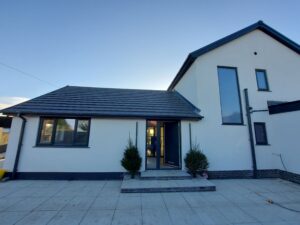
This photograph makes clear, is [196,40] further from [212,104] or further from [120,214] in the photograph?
[120,214]

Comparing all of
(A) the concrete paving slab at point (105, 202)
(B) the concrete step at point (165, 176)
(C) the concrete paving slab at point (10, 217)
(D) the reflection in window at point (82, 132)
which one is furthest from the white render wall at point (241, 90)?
(C) the concrete paving slab at point (10, 217)

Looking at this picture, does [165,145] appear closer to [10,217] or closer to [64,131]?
[64,131]

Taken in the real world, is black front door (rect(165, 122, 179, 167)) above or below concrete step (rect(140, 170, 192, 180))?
above

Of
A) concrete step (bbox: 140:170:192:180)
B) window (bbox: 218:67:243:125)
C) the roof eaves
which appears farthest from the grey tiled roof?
concrete step (bbox: 140:170:192:180)

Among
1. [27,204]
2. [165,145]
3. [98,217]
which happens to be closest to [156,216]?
[98,217]

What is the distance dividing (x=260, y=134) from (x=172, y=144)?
4.75 m

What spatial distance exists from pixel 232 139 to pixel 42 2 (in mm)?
11923

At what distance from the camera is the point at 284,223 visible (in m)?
3.20

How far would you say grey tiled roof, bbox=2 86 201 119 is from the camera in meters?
6.82

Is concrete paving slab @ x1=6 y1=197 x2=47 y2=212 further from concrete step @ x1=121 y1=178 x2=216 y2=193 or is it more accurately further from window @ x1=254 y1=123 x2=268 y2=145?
window @ x1=254 y1=123 x2=268 y2=145

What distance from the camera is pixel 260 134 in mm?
7621

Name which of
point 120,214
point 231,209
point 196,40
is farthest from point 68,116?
point 196,40

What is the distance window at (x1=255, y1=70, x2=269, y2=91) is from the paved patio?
5114mm

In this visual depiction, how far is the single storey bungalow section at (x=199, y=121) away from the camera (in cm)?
655
